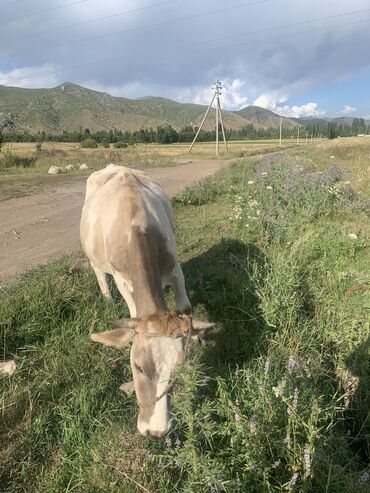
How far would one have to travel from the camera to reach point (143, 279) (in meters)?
3.37

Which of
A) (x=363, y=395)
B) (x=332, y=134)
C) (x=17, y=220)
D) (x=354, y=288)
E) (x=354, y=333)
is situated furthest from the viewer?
(x=332, y=134)

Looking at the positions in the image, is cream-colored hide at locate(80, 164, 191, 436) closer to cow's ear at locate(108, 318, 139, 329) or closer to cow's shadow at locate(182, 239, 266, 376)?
cow's ear at locate(108, 318, 139, 329)

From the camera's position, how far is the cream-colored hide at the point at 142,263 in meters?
2.85

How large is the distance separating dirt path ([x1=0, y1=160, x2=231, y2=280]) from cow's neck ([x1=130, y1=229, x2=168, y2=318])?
3.60 meters

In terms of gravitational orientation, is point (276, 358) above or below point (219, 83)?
below

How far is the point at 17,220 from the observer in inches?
417

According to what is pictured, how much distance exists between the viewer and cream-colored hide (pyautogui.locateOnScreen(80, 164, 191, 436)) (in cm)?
285

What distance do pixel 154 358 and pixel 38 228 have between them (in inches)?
316

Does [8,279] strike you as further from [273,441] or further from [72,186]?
[72,186]

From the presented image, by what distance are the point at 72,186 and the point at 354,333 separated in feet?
48.2

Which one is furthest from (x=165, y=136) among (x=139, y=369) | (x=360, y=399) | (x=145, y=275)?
(x=139, y=369)

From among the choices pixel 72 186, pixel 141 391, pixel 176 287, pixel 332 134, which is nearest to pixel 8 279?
pixel 176 287

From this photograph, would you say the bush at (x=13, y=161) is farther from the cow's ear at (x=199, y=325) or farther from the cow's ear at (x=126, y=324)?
the cow's ear at (x=199, y=325)

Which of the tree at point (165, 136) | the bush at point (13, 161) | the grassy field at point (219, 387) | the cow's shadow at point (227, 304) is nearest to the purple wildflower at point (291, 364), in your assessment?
the grassy field at point (219, 387)
